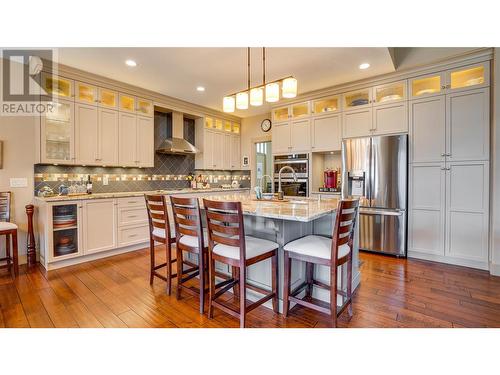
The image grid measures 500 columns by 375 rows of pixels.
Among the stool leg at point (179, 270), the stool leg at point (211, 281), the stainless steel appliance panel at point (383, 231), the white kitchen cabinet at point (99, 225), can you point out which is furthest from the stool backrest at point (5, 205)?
the stainless steel appliance panel at point (383, 231)

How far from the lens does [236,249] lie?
180 centimetres

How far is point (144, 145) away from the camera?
13.8ft

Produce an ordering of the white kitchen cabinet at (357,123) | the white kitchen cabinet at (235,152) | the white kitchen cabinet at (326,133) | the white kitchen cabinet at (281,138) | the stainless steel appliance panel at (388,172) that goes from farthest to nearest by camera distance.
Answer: the white kitchen cabinet at (235,152), the white kitchen cabinet at (281,138), the white kitchen cabinet at (326,133), the white kitchen cabinet at (357,123), the stainless steel appliance panel at (388,172)

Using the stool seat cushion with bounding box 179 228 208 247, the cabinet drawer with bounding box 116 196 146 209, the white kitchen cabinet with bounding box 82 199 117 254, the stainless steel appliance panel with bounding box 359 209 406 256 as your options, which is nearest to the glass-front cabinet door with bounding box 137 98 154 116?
the cabinet drawer with bounding box 116 196 146 209

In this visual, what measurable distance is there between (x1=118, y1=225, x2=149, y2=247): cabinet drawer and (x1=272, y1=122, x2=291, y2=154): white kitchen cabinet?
281 centimetres

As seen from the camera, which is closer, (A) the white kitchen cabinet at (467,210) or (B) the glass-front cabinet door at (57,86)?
(A) the white kitchen cabinet at (467,210)

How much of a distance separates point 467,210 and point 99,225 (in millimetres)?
4911

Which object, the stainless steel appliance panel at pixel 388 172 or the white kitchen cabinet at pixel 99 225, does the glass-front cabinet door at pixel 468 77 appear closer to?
the stainless steel appliance panel at pixel 388 172

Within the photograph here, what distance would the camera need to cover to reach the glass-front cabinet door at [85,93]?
3.41 m

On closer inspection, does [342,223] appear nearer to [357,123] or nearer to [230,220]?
[230,220]

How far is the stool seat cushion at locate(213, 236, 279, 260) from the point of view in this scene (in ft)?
5.77

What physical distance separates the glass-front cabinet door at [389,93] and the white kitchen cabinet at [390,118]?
0.25 feet
